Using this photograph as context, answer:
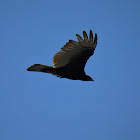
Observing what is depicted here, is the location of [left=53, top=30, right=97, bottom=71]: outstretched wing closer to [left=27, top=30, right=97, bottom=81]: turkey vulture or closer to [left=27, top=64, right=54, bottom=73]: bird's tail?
[left=27, top=30, right=97, bottom=81]: turkey vulture

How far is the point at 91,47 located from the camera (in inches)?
372

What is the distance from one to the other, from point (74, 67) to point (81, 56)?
49cm

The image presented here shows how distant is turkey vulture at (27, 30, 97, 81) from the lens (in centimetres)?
922

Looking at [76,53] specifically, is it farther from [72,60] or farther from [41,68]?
[41,68]

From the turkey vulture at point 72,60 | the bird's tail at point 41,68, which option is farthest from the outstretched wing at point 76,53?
the bird's tail at point 41,68

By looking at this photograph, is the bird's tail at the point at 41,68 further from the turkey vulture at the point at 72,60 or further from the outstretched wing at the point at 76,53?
the outstretched wing at the point at 76,53

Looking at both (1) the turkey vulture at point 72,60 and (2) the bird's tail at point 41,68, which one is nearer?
(1) the turkey vulture at point 72,60

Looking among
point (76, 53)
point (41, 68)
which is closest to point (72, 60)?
point (76, 53)

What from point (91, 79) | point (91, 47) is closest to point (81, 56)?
point (91, 47)

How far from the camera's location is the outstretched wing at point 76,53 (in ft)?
30.1

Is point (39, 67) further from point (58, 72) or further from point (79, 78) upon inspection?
point (79, 78)

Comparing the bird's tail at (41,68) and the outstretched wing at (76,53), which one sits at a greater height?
the outstretched wing at (76,53)

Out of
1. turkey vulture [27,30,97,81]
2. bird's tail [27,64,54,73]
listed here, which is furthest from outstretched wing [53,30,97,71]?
bird's tail [27,64,54,73]

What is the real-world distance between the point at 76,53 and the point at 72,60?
31 centimetres
